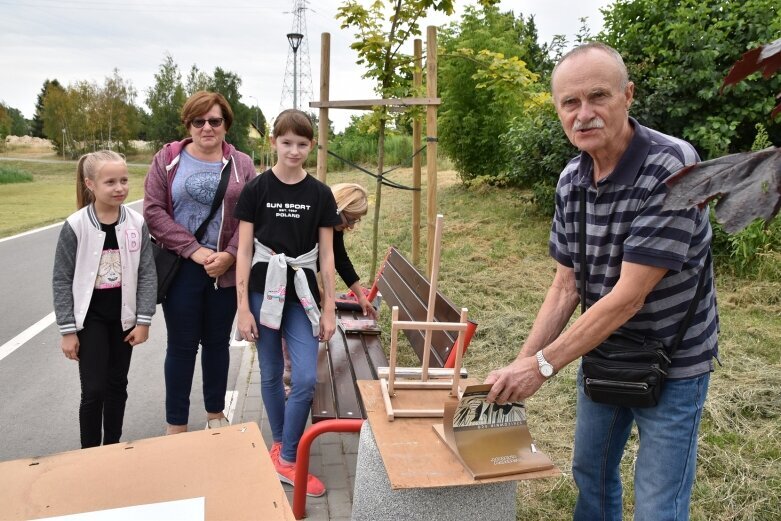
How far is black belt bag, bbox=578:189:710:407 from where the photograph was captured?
1988mm

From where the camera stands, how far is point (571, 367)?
5.02 m

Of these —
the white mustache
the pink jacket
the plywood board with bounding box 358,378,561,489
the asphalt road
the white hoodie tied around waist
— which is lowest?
the asphalt road

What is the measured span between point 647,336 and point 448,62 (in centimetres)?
1224

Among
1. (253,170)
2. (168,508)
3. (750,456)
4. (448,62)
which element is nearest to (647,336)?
(168,508)

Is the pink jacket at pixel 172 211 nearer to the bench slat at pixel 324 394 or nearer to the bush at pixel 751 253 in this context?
the bench slat at pixel 324 394

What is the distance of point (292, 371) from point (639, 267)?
2.05 meters

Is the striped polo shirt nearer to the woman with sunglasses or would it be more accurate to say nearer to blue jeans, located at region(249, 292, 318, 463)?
blue jeans, located at region(249, 292, 318, 463)

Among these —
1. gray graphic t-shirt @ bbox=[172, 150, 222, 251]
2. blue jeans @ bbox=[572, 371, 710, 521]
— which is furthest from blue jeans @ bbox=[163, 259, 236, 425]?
blue jeans @ bbox=[572, 371, 710, 521]

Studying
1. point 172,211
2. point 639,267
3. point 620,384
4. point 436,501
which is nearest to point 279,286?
point 172,211

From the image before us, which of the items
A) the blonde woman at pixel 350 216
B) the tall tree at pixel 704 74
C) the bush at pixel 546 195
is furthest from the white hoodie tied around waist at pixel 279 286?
the bush at pixel 546 195

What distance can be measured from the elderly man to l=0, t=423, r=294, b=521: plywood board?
752 millimetres

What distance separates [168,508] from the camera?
1598 mm

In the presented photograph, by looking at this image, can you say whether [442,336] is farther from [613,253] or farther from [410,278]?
[613,253]

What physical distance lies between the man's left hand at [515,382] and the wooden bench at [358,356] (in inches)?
25.8
